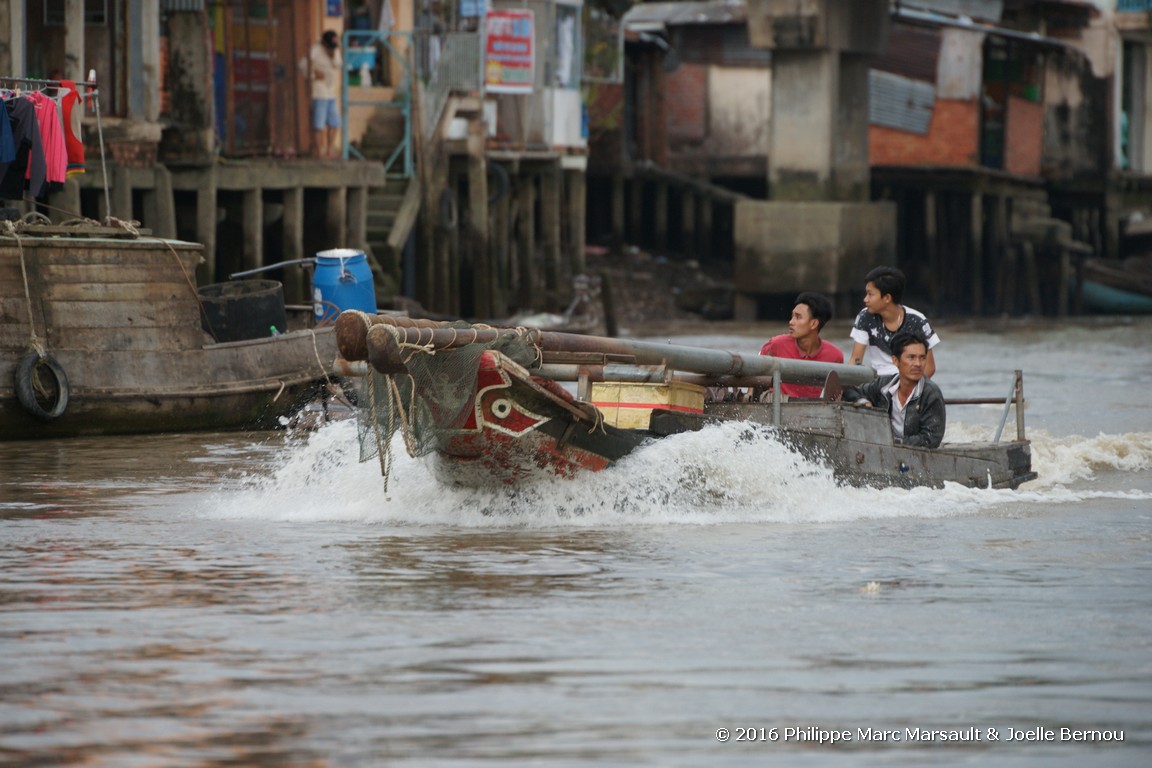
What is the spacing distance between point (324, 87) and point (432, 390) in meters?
14.8

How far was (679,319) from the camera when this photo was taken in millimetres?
32812

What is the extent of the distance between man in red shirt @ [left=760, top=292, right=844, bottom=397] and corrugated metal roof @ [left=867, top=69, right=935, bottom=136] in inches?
1047

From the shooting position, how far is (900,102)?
125ft

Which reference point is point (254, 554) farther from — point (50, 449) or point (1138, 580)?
point (50, 449)

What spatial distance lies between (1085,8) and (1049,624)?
116 ft

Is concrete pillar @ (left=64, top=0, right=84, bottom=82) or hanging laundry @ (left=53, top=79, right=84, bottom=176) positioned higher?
concrete pillar @ (left=64, top=0, right=84, bottom=82)

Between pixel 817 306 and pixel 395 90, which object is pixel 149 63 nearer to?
pixel 395 90

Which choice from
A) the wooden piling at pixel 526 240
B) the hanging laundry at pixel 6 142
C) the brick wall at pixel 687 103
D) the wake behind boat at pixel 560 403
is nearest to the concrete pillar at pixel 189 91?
the hanging laundry at pixel 6 142

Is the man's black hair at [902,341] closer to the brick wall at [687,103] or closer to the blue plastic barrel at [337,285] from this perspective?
the blue plastic barrel at [337,285]

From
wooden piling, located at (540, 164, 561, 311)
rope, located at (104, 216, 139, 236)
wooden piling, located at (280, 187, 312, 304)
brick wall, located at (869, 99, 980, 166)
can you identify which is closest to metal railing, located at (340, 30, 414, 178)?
wooden piling, located at (280, 187, 312, 304)

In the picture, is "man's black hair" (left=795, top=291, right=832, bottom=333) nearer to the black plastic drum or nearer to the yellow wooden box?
the yellow wooden box

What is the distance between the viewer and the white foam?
1047cm

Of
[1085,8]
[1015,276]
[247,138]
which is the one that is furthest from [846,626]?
[1085,8]

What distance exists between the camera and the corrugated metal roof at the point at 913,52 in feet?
125
